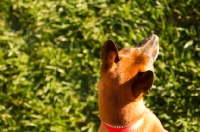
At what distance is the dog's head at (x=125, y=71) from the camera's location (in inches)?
137

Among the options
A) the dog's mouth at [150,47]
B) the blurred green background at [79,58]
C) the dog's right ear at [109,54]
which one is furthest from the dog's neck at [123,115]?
the blurred green background at [79,58]

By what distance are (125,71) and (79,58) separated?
200 cm

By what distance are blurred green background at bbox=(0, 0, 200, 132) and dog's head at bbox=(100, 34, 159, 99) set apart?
1.52 m

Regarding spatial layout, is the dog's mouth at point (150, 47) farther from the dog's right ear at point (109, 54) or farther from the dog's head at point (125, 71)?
the dog's right ear at point (109, 54)

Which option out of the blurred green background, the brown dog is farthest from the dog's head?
the blurred green background

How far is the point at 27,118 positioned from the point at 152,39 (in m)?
2.05

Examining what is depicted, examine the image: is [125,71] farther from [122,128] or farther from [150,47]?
[150,47]

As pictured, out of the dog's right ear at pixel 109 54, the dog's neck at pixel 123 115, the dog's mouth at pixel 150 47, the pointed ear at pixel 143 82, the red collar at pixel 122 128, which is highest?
the dog's right ear at pixel 109 54

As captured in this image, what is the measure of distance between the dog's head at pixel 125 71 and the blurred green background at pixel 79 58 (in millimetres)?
1518

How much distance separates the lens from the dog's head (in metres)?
3.47

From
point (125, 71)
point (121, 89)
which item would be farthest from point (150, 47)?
point (121, 89)

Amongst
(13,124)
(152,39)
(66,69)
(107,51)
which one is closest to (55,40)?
(66,69)

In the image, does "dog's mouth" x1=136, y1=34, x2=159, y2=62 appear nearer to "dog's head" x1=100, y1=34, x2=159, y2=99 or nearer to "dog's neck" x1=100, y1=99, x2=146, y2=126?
"dog's head" x1=100, y1=34, x2=159, y2=99

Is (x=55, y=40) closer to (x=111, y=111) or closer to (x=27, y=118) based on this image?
(x=27, y=118)
